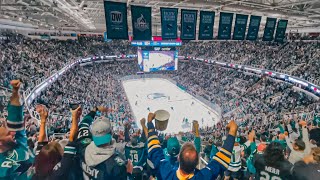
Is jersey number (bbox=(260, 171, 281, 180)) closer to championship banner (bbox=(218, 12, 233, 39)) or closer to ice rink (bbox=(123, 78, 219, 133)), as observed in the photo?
championship banner (bbox=(218, 12, 233, 39))

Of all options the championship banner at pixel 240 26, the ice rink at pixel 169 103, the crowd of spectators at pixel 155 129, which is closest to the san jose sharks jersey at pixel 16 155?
the crowd of spectators at pixel 155 129

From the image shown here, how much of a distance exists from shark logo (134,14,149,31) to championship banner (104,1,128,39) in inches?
18.6

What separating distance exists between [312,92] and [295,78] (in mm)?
2426

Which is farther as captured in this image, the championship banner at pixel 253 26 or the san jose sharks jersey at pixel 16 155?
the championship banner at pixel 253 26

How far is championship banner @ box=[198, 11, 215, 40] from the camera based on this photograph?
9.92 m

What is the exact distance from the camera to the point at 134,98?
28.5 metres

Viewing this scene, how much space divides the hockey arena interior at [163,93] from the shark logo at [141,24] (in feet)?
0.13

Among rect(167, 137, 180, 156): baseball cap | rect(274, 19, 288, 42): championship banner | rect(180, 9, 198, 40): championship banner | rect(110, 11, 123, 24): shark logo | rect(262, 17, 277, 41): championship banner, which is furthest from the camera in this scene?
rect(274, 19, 288, 42): championship banner

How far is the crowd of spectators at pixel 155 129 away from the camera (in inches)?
88.0

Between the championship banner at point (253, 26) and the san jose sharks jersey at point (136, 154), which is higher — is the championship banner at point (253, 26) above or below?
above

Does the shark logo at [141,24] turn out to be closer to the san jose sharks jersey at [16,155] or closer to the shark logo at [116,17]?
the shark logo at [116,17]

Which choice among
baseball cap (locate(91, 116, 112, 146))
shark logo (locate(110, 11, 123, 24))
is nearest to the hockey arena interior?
baseball cap (locate(91, 116, 112, 146))

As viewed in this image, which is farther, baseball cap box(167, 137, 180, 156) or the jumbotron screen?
the jumbotron screen

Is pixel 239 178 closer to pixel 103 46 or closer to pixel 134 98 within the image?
pixel 134 98
